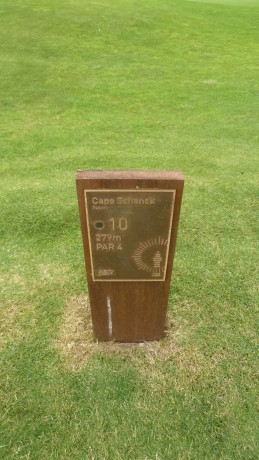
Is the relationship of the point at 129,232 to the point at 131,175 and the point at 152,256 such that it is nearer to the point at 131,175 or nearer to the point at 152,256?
the point at 152,256

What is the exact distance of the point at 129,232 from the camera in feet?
6.97

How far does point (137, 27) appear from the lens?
40.9ft

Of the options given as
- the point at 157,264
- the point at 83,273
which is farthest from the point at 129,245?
the point at 83,273

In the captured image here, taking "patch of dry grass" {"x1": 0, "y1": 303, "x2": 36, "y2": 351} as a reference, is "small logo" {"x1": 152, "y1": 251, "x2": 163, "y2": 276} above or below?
above

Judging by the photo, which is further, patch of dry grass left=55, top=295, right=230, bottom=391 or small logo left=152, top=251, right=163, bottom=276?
patch of dry grass left=55, top=295, right=230, bottom=391

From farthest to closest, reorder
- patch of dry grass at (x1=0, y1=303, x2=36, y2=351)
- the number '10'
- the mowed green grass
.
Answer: patch of dry grass at (x1=0, y1=303, x2=36, y2=351) < the mowed green grass < the number '10'

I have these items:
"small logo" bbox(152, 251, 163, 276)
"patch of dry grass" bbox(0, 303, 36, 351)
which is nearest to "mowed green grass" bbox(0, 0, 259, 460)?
"patch of dry grass" bbox(0, 303, 36, 351)

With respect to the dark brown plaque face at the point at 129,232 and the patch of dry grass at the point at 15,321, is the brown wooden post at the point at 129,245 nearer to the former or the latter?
the dark brown plaque face at the point at 129,232

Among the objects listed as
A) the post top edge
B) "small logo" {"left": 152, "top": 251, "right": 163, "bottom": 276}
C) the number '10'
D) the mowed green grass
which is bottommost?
the mowed green grass

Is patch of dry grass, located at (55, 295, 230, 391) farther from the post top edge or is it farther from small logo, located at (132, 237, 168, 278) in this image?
the post top edge

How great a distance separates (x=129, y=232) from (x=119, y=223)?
0.28 feet

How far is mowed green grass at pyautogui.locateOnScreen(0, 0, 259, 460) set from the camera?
234 cm

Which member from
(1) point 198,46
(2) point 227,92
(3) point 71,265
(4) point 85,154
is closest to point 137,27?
(1) point 198,46

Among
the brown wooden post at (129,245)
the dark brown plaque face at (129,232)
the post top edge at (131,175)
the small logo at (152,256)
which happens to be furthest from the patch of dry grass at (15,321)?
the post top edge at (131,175)
